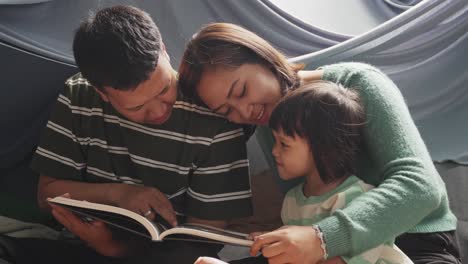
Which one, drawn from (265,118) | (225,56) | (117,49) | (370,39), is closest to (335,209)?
(265,118)

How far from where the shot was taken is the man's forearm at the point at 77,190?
1.05 metres

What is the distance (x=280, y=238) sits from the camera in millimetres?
838

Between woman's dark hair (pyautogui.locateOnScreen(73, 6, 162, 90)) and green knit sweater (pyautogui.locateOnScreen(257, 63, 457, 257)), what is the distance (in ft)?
1.17

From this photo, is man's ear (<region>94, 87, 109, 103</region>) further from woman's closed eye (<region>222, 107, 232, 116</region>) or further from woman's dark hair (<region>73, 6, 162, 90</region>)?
woman's closed eye (<region>222, 107, 232, 116</region>)

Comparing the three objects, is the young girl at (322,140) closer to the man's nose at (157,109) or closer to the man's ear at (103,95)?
the man's nose at (157,109)

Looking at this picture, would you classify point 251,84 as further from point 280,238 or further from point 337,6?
point 337,6

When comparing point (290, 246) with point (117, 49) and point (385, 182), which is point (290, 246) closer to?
point (385, 182)

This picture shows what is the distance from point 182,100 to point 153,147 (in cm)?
11

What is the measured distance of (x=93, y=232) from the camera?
1058 mm

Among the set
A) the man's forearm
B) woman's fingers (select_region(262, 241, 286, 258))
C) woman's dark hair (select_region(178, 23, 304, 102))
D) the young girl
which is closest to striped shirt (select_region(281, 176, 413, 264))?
the young girl

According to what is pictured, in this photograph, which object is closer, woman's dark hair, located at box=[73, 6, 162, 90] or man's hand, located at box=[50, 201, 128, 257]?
woman's dark hair, located at box=[73, 6, 162, 90]

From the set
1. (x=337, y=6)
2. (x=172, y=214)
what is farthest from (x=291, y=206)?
(x=337, y=6)

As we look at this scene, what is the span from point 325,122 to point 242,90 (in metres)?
0.16

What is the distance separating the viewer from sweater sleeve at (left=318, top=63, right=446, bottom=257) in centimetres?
84
